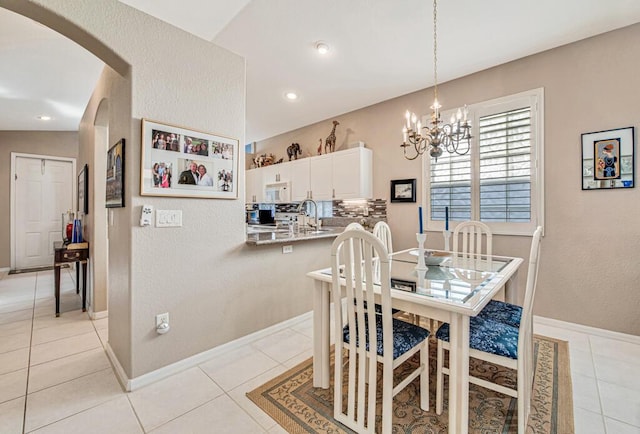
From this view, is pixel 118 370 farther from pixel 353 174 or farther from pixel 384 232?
pixel 353 174

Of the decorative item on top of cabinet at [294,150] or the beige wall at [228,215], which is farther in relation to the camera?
the decorative item on top of cabinet at [294,150]

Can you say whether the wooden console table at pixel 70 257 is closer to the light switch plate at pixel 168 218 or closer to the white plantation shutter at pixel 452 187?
the light switch plate at pixel 168 218

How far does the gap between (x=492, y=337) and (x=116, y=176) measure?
2754mm

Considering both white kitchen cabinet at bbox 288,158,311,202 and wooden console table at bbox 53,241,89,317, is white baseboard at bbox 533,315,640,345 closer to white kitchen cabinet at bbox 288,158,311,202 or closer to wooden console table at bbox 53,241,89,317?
white kitchen cabinet at bbox 288,158,311,202

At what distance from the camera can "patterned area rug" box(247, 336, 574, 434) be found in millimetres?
1561

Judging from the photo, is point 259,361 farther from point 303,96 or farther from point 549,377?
point 303,96

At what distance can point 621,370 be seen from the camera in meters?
2.09

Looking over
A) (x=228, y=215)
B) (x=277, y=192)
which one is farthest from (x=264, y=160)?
(x=228, y=215)

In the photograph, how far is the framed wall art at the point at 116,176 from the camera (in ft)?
6.67

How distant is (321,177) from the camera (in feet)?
15.4

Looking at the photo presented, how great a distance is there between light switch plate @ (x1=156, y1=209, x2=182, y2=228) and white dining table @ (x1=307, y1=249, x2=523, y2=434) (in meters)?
1.09

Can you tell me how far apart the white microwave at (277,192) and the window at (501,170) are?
2.82 meters

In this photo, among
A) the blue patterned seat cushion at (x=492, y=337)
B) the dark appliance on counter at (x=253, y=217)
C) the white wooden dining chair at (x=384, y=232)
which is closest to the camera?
the blue patterned seat cushion at (x=492, y=337)

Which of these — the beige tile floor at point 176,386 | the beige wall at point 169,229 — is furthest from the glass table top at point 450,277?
the beige wall at point 169,229
